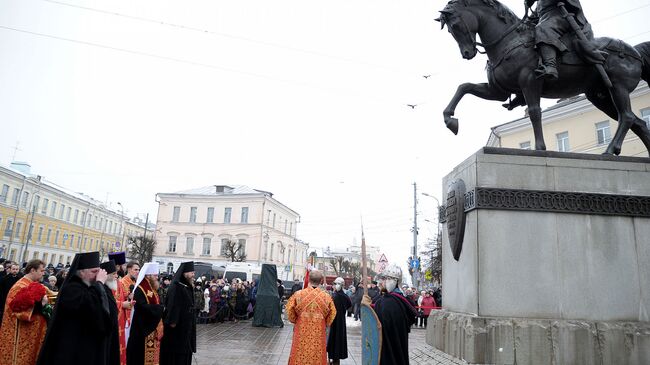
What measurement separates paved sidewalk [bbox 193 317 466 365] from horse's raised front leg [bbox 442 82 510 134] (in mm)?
2894

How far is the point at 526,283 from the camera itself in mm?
4844

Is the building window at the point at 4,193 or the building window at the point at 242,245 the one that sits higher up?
the building window at the point at 4,193

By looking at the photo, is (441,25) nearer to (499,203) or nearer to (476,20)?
(476,20)

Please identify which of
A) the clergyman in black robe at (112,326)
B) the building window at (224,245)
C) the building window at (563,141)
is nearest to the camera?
the clergyman in black robe at (112,326)

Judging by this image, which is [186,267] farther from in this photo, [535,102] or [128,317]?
[535,102]

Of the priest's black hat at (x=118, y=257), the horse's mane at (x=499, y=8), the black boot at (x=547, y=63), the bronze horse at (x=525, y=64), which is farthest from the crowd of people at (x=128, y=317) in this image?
the horse's mane at (x=499, y=8)

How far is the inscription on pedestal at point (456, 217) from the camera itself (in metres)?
5.31

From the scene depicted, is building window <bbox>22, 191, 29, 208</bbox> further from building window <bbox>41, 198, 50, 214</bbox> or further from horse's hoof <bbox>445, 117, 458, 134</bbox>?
horse's hoof <bbox>445, 117, 458, 134</bbox>

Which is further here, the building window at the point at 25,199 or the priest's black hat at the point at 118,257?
the building window at the point at 25,199

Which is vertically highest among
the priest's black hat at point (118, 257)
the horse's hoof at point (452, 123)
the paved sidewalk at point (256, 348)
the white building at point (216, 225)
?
the white building at point (216, 225)

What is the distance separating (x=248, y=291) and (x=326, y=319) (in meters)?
16.2

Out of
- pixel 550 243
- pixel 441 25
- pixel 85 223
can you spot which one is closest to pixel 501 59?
pixel 441 25

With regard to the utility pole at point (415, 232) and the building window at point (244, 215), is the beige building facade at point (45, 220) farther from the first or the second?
the utility pole at point (415, 232)

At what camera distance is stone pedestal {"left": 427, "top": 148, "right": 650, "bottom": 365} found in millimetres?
4551
